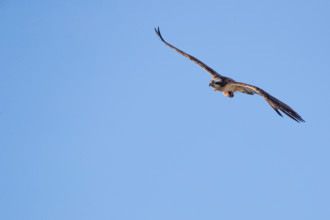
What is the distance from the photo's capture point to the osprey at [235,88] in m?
27.5

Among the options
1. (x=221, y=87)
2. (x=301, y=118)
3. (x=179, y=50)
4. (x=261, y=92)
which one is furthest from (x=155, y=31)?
(x=301, y=118)

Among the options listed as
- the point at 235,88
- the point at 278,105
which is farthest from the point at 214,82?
the point at 278,105

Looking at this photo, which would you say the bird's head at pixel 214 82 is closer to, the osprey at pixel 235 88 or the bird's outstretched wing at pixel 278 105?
the osprey at pixel 235 88

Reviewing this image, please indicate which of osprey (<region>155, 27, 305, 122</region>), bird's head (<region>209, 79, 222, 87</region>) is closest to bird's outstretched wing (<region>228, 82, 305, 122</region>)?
osprey (<region>155, 27, 305, 122</region>)

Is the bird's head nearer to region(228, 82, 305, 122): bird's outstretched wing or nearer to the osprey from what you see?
the osprey

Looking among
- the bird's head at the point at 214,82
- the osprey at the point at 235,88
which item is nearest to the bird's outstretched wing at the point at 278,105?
the osprey at the point at 235,88

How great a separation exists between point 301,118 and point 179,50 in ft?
39.8

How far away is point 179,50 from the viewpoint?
3728cm

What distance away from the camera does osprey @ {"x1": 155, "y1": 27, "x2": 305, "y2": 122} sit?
27.5 m

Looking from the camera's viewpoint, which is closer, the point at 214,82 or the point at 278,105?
the point at 278,105

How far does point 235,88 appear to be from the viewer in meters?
33.8

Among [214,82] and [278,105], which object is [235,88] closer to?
[214,82]

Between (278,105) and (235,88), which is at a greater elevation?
(235,88)

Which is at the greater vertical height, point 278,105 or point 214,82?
point 214,82
